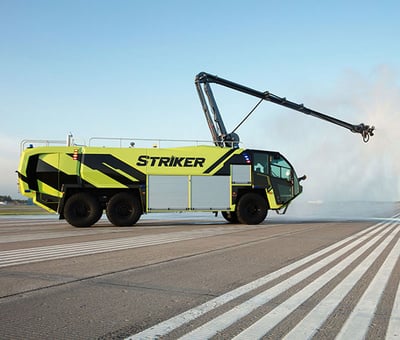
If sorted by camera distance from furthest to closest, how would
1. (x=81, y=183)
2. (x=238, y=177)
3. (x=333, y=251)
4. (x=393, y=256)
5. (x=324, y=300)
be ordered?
1. (x=238, y=177)
2. (x=81, y=183)
3. (x=333, y=251)
4. (x=393, y=256)
5. (x=324, y=300)

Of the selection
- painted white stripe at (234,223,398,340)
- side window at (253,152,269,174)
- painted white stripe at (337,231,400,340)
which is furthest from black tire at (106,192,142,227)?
painted white stripe at (337,231,400,340)

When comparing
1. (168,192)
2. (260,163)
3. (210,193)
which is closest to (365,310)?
(168,192)

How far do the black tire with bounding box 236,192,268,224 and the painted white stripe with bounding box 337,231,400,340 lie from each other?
34.5ft

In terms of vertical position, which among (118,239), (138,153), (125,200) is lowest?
(118,239)

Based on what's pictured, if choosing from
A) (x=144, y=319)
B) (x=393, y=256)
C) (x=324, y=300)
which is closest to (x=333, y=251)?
(x=393, y=256)

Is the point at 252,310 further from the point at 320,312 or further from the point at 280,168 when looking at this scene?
the point at 280,168

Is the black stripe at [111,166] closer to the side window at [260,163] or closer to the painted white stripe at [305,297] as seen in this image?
the side window at [260,163]

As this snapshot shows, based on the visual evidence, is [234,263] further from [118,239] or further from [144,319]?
[118,239]

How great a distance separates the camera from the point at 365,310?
14.3ft

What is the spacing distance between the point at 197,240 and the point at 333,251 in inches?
142

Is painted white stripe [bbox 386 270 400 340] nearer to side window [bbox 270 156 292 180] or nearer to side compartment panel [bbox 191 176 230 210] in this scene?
side compartment panel [bbox 191 176 230 210]

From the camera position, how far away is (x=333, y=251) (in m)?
8.89

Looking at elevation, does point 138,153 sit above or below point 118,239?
above

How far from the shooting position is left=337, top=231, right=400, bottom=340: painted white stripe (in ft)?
12.0
